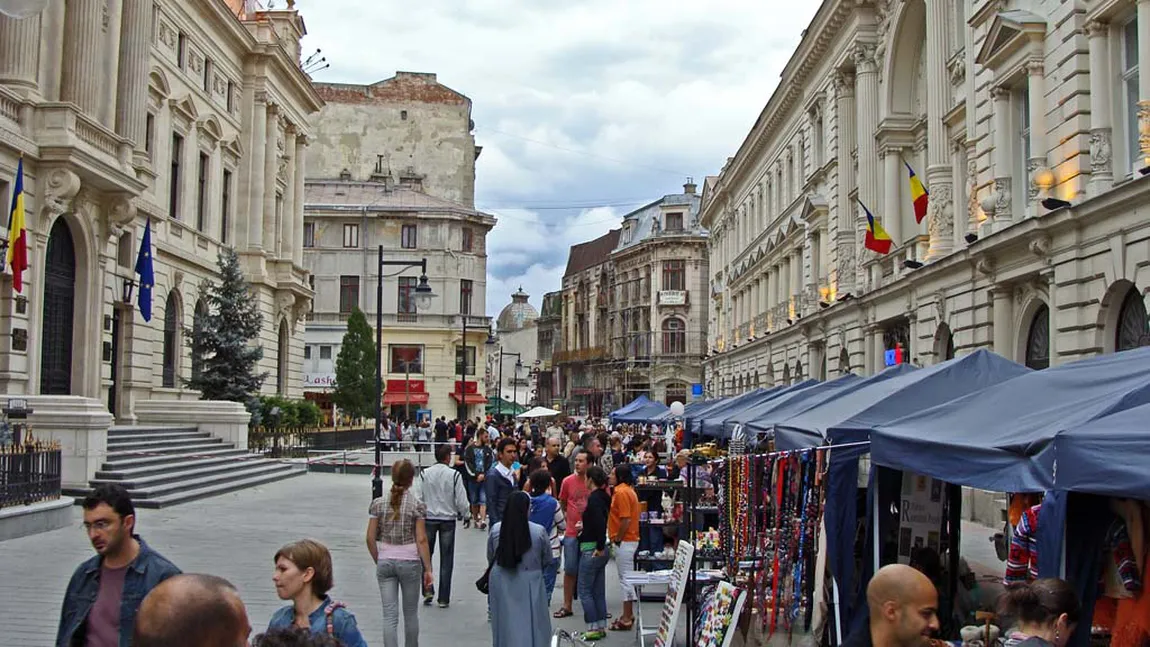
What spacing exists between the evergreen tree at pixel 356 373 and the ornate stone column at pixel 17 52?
114 feet

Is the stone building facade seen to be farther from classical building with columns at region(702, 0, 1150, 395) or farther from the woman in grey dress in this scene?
the woman in grey dress

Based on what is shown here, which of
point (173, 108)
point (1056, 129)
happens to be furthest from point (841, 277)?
point (173, 108)

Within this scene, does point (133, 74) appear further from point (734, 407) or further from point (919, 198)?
point (919, 198)

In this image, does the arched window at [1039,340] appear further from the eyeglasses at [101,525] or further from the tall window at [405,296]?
the tall window at [405,296]

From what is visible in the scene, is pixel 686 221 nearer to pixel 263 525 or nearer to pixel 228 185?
pixel 228 185

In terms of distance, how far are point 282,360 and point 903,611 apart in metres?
46.3

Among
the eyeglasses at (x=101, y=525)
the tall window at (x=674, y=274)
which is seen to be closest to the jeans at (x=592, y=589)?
the eyeglasses at (x=101, y=525)

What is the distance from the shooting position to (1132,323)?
680 inches

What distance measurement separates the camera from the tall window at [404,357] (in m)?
71.2

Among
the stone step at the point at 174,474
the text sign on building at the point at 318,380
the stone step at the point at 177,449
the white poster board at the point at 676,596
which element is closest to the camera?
the white poster board at the point at 676,596

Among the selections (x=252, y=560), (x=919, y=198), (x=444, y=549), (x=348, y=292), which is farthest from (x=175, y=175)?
(x=348, y=292)

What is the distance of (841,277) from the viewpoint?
34562 millimetres

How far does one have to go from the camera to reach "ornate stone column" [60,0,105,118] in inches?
1059

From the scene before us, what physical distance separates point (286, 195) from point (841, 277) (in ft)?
79.6
